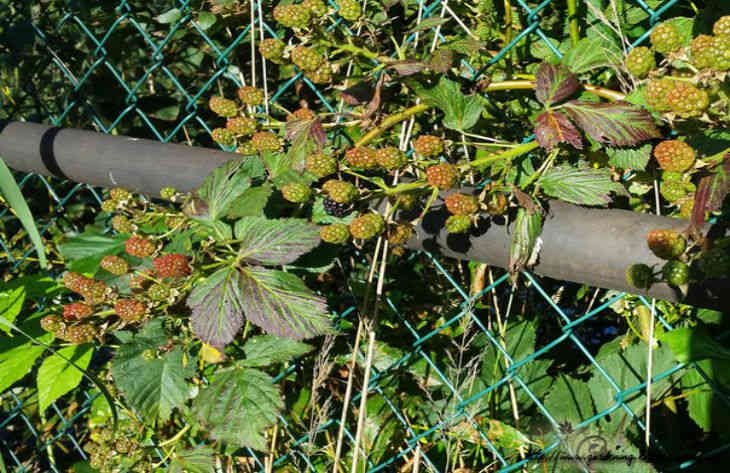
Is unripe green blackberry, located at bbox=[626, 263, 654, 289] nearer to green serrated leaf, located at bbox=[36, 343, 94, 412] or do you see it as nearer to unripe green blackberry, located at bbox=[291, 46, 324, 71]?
unripe green blackberry, located at bbox=[291, 46, 324, 71]

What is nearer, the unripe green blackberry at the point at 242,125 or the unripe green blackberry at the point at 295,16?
the unripe green blackberry at the point at 295,16

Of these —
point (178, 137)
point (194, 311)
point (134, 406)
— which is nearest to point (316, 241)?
point (194, 311)

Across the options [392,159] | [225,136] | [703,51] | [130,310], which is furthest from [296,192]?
[703,51]

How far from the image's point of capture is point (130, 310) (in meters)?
1.21

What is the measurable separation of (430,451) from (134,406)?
0.75 metres

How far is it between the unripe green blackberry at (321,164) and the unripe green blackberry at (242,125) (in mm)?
235

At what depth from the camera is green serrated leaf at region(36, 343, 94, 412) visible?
148 centimetres

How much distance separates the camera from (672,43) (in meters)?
0.90

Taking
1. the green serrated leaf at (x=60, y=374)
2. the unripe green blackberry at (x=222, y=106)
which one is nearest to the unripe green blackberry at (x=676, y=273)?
the unripe green blackberry at (x=222, y=106)

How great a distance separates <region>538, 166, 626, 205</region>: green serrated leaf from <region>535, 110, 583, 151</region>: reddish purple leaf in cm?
6

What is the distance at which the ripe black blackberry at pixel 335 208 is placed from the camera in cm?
113

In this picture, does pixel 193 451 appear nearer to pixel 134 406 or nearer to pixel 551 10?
pixel 134 406

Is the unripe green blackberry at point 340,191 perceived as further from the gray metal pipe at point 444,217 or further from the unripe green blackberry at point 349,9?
the unripe green blackberry at point 349,9

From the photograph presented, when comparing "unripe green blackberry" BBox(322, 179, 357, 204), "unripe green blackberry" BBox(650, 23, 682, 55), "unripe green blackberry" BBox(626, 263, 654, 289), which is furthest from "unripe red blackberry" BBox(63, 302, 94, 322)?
"unripe green blackberry" BBox(650, 23, 682, 55)
